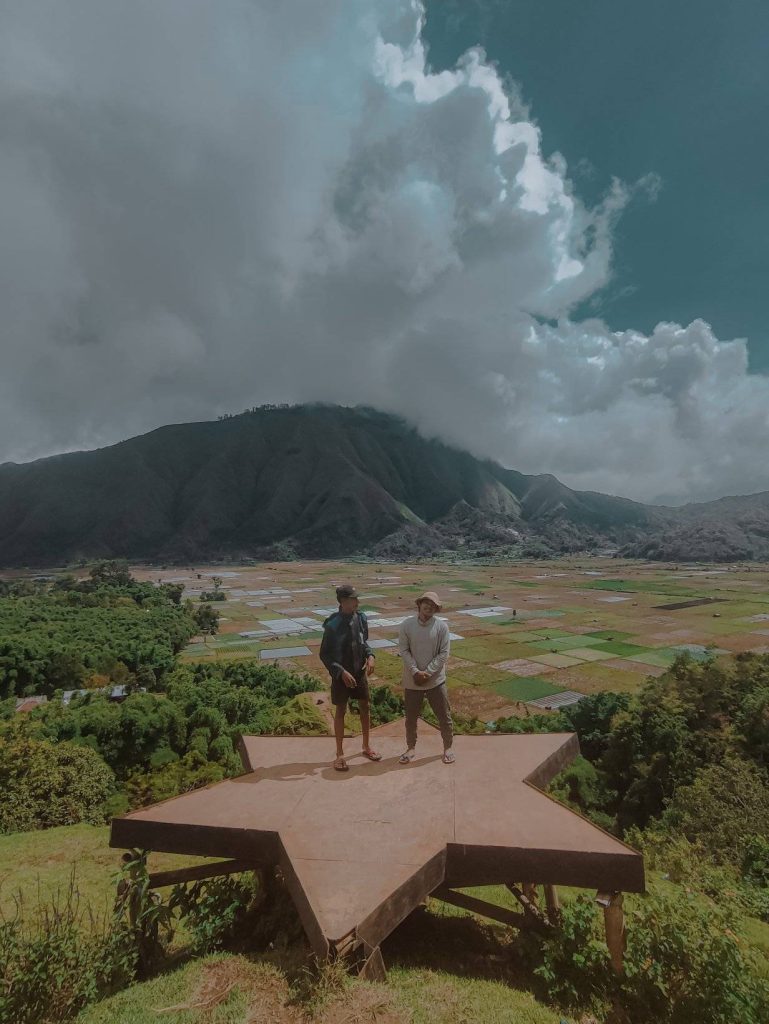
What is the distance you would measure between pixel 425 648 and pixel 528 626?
202ft

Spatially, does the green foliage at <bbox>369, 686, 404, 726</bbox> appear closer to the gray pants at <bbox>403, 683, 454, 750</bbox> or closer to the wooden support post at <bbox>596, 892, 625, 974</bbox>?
the gray pants at <bbox>403, 683, 454, 750</bbox>

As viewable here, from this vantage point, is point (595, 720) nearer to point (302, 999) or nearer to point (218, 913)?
point (218, 913)

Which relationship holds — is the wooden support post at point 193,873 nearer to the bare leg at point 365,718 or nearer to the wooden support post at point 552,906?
the bare leg at point 365,718

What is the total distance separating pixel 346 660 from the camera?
7582 millimetres

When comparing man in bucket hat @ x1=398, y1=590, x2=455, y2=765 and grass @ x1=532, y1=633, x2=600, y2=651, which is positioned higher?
man in bucket hat @ x1=398, y1=590, x2=455, y2=765

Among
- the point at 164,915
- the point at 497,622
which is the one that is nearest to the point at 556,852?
the point at 164,915

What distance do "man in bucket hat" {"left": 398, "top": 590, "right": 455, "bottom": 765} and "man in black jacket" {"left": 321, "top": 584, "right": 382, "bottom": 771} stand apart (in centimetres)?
64

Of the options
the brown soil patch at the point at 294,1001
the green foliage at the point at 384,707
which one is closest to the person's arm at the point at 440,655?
the brown soil patch at the point at 294,1001

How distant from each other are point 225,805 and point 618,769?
20.6 m

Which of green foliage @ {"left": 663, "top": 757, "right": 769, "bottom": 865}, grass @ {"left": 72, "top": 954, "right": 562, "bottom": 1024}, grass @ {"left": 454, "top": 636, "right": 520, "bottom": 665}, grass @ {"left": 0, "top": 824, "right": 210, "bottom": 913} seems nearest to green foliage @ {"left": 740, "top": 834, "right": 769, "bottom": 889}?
green foliage @ {"left": 663, "top": 757, "right": 769, "bottom": 865}

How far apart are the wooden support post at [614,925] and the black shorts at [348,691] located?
382cm

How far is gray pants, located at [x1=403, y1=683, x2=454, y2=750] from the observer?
24.4 ft

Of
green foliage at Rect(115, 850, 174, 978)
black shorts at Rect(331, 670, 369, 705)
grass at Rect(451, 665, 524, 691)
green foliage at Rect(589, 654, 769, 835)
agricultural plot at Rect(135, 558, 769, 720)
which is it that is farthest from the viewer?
agricultural plot at Rect(135, 558, 769, 720)

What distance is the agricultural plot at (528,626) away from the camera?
136 feet
